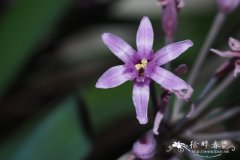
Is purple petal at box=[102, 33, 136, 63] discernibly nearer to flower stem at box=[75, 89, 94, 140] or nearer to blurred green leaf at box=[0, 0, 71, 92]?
flower stem at box=[75, 89, 94, 140]

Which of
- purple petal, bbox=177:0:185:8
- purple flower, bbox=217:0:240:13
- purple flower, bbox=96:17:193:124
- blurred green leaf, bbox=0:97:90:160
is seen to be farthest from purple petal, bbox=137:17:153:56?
blurred green leaf, bbox=0:97:90:160

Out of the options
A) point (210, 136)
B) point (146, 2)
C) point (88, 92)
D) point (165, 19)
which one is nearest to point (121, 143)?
point (88, 92)

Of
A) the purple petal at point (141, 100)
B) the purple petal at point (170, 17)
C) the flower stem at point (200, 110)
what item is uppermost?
the purple petal at point (170, 17)

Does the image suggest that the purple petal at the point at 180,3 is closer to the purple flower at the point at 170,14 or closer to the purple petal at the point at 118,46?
the purple flower at the point at 170,14

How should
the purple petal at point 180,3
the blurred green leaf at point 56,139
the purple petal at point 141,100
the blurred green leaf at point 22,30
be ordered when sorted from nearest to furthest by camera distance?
the purple petal at point 141,100 → the purple petal at point 180,3 → the blurred green leaf at point 56,139 → the blurred green leaf at point 22,30

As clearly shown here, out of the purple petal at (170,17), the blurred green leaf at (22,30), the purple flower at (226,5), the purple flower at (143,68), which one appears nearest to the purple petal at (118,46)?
the purple flower at (143,68)

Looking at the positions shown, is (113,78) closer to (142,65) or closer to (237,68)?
(142,65)

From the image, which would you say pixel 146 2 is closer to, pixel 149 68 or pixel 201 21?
pixel 201 21
